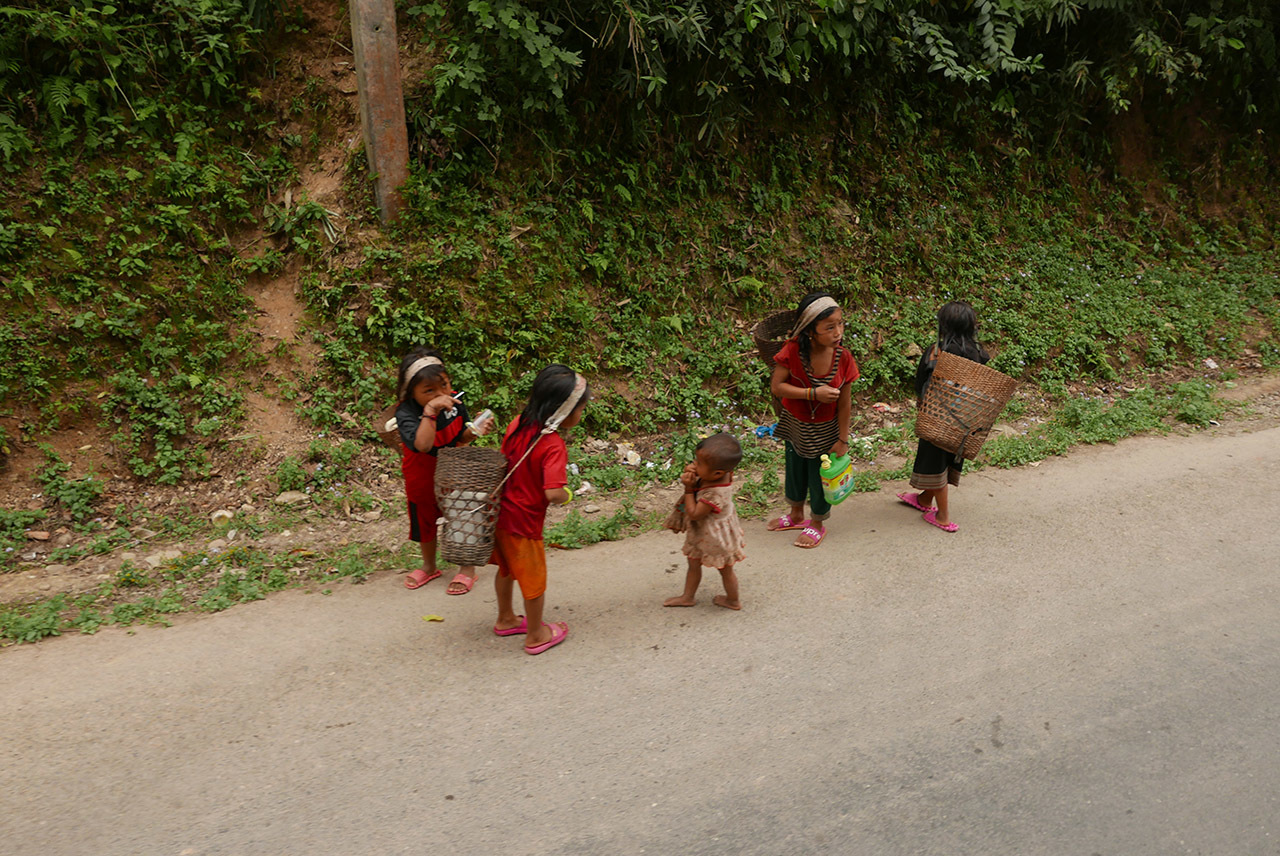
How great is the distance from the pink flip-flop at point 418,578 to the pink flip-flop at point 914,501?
327cm

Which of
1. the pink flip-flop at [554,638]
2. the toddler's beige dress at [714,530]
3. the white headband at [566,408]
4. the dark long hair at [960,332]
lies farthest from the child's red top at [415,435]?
the dark long hair at [960,332]

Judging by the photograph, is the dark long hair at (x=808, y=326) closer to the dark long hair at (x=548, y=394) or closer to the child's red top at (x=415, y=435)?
the dark long hair at (x=548, y=394)

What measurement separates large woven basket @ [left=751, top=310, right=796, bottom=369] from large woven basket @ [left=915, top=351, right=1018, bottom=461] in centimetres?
98

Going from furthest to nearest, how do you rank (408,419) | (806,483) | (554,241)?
1. (554,241)
2. (806,483)
3. (408,419)

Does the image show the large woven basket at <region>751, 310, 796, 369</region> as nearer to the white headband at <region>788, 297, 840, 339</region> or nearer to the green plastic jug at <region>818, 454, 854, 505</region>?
the white headband at <region>788, 297, 840, 339</region>

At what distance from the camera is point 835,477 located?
5.09 m

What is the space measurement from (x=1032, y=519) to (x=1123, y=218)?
7631 millimetres

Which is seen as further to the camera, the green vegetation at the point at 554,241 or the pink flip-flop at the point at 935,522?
the green vegetation at the point at 554,241

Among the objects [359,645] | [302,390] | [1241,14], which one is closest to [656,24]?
[302,390]

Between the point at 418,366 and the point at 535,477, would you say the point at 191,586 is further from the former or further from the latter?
the point at 535,477

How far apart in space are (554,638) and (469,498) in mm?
863

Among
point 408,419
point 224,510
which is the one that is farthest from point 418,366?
point 224,510

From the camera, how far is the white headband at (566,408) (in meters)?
3.87

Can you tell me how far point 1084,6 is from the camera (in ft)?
31.7
